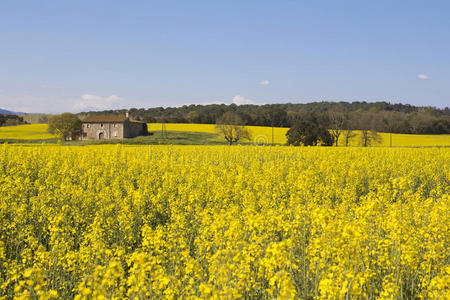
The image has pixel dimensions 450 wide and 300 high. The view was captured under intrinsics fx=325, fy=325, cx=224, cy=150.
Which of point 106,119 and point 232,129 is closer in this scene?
point 232,129

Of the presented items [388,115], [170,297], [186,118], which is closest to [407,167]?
[170,297]

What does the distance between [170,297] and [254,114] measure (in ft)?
271

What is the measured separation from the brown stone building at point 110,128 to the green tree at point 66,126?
149 cm

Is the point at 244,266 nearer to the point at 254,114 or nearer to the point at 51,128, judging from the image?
the point at 51,128

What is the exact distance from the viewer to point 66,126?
6481 centimetres

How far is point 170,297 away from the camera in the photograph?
3447 mm

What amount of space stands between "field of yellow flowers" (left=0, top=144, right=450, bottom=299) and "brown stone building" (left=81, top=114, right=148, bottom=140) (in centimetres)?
5013

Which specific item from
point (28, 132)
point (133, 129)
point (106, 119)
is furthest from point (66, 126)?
point (28, 132)

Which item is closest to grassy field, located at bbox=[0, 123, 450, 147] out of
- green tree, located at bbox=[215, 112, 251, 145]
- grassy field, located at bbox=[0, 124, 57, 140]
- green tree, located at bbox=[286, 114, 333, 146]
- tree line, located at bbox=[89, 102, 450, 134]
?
grassy field, located at bbox=[0, 124, 57, 140]

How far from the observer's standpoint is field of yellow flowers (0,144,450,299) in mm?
3568

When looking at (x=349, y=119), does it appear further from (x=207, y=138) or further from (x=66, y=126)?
(x=66, y=126)

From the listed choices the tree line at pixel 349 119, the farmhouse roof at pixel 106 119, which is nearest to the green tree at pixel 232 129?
the tree line at pixel 349 119

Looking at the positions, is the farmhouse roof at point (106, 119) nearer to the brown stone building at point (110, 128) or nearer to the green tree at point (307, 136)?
the brown stone building at point (110, 128)

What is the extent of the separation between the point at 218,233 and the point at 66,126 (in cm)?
6823
